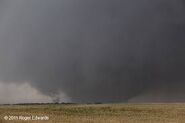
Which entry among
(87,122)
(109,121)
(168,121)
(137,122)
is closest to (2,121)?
(87,122)

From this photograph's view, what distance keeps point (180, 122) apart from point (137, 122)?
24.3ft

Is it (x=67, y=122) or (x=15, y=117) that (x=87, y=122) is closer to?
(x=67, y=122)

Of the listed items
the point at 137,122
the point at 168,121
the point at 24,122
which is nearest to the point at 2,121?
the point at 24,122

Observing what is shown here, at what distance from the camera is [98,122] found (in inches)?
2174

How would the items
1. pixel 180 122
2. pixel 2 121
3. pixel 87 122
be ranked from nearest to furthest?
pixel 2 121
pixel 87 122
pixel 180 122

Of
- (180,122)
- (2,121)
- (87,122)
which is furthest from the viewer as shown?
(180,122)

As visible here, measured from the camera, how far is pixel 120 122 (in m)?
55.9

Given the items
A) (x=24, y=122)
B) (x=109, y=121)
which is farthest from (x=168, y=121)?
(x=24, y=122)

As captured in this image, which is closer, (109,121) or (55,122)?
(55,122)

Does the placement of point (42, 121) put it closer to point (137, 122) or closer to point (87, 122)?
point (87, 122)

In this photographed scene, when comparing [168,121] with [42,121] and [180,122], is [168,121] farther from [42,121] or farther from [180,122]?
[42,121]

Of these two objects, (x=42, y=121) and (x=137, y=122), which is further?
(x=137, y=122)

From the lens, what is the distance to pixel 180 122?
2329 inches

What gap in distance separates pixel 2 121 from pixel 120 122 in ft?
57.1
